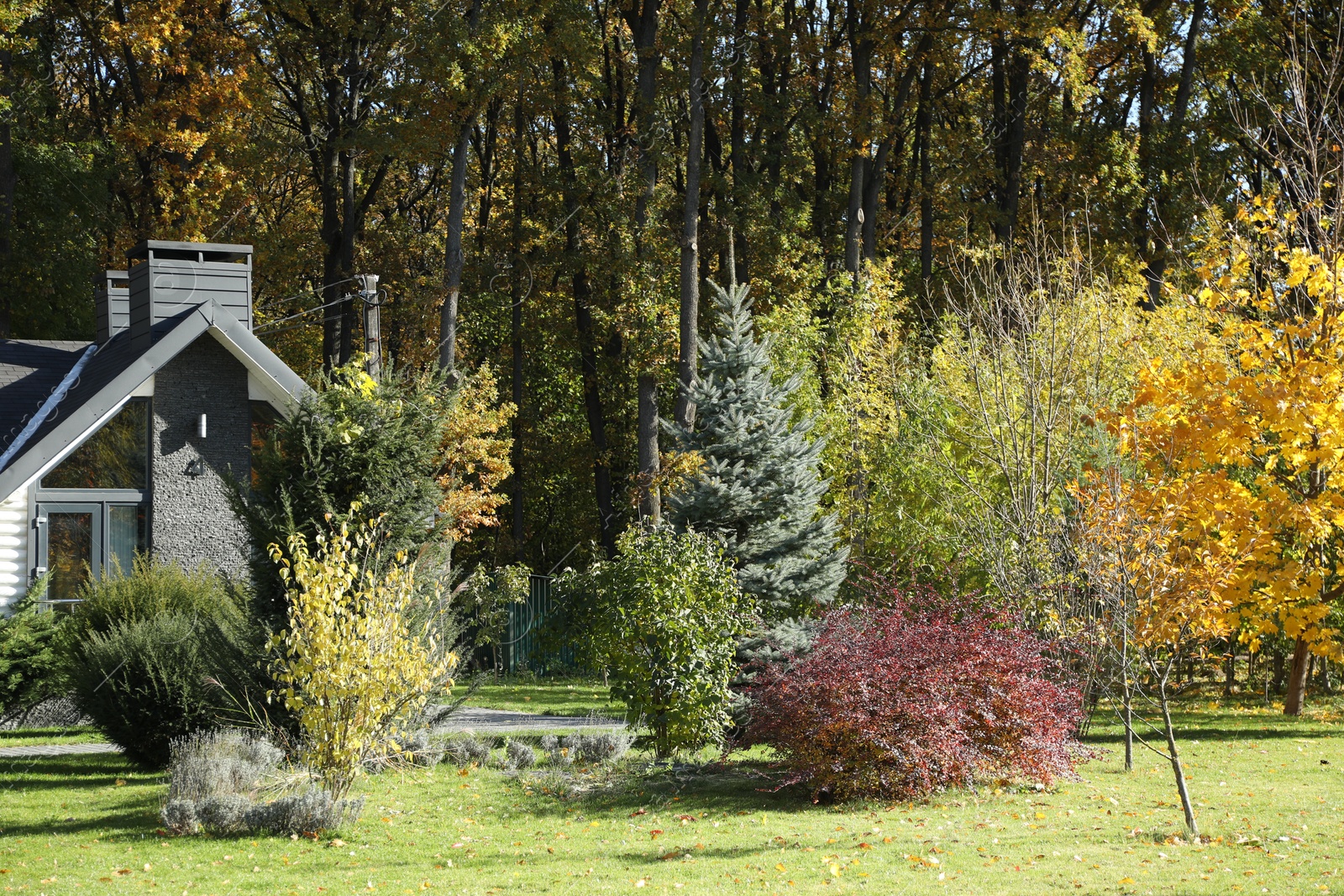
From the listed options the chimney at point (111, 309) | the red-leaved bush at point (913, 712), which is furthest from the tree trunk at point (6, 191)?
A: the red-leaved bush at point (913, 712)

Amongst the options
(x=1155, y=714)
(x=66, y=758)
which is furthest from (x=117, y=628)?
(x=1155, y=714)

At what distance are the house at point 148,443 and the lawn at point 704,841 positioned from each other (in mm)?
4379

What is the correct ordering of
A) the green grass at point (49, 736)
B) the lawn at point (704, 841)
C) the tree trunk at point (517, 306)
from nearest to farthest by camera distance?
the lawn at point (704, 841)
the green grass at point (49, 736)
the tree trunk at point (517, 306)

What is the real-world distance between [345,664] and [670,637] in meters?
3.17

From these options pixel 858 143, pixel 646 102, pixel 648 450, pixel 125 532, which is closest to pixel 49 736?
pixel 125 532

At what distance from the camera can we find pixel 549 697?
1878 cm

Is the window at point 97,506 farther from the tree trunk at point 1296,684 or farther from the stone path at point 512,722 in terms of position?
the tree trunk at point 1296,684

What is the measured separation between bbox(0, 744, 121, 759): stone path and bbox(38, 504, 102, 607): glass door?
2.50 metres

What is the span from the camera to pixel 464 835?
901 cm

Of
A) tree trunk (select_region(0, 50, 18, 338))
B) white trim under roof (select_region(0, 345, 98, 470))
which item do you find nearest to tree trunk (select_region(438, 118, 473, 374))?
white trim under roof (select_region(0, 345, 98, 470))

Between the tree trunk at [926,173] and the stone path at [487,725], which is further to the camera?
the tree trunk at [926,173]

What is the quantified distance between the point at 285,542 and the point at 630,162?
1488 cm

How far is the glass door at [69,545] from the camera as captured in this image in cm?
1546

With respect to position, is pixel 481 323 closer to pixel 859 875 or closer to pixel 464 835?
pixel 464 835
